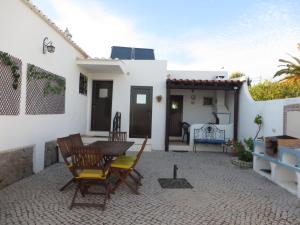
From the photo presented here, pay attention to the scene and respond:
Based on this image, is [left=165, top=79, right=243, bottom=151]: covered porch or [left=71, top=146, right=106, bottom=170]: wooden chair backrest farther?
[left=165, top=79, right=243, bottom=151]: covered porch

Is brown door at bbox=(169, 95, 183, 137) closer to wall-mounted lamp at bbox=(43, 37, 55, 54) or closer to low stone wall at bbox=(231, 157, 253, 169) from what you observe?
low stone wall at bbox=(231, 157, 253, 169)

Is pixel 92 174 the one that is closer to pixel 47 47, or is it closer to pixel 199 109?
pixel 47 47

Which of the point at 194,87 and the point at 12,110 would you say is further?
the point at 194,87

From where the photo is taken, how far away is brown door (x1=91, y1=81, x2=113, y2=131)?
38.3 ft

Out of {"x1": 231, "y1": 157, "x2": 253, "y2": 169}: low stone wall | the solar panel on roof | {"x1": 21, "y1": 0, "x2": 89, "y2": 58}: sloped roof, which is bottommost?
{"x1": 231, "y1": 157, "x2": 253, "y2": 169}: low stone wall

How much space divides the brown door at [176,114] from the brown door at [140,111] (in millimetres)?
2364

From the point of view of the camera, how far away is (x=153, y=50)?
50.2 feet

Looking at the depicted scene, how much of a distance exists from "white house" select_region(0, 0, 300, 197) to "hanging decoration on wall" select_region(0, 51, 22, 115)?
18mm

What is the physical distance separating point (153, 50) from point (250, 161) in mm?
8642

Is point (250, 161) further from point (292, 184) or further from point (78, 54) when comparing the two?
point (78, 54)

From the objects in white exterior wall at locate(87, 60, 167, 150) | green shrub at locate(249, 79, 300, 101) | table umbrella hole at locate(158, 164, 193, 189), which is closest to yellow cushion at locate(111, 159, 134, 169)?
table umbrella hole at locate(158, 164, 193, 189)

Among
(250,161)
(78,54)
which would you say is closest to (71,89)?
(78,54)

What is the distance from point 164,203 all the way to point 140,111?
22.6 ft

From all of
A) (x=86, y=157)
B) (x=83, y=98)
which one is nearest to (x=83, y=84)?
(x=83, y=98)
